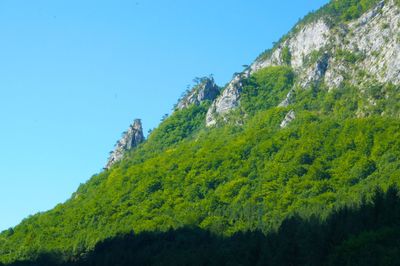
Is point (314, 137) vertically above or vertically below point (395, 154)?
above

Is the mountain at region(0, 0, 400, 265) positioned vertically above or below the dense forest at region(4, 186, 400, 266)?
above

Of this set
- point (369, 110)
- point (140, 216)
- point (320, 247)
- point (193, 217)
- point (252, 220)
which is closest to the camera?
point (320, 247)

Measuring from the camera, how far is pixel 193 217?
160375 millimetres

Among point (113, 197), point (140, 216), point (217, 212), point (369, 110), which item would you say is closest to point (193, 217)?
point (217, 212)

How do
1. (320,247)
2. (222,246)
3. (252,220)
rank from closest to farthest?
1. (320,247)
2. (222,246)
3. (252,220)

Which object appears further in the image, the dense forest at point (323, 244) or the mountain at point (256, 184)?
the mountain at point (256, 184)

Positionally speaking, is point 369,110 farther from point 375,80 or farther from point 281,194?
point 281,194

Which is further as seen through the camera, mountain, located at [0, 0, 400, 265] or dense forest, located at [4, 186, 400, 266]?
mountain, located at [0, 0, 400, 265]

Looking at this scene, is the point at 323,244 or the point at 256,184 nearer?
the point at 323,244

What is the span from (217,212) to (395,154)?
42.8 meters

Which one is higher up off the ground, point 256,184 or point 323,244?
point 256,184

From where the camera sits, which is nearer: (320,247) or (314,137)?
(320,247)

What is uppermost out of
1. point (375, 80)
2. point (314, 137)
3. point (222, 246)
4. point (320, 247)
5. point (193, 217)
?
point (375, 80)

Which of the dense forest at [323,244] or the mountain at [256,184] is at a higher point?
the mountain at [256,184]
